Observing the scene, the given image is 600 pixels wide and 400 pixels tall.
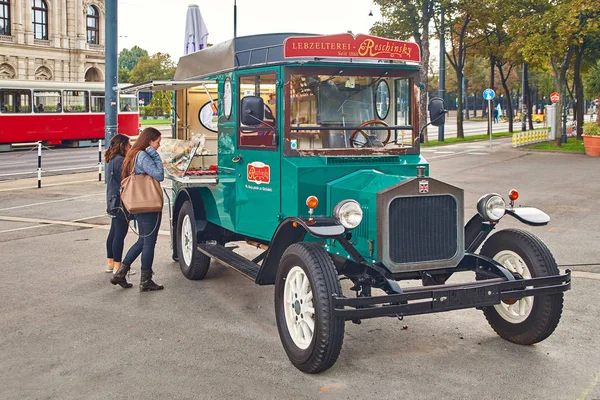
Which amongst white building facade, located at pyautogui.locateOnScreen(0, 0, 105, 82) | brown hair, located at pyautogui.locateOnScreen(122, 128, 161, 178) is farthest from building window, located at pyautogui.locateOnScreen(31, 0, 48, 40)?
brown hair, located at pyautogui.locateOnScreen(122, 128, 161, 178)

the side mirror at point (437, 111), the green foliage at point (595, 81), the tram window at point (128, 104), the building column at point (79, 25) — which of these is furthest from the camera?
the building column at point (79, 25)

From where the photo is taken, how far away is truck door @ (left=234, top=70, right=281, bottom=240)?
6.57 m

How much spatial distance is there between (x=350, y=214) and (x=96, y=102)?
33.7 m

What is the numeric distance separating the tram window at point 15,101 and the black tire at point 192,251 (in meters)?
27.0

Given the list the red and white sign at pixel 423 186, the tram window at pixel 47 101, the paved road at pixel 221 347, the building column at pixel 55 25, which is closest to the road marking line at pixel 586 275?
the paved road at pixel 221 347

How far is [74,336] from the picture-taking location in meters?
6.27

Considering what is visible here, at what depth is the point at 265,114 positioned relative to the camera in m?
6.51

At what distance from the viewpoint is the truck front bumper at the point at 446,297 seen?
5.08 m

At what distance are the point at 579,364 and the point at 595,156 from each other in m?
22.2

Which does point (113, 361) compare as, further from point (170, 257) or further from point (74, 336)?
point (170, 257)

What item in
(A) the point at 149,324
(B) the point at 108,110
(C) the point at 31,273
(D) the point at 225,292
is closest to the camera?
(A) the point at 149,324

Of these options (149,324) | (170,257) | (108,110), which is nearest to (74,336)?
(149,324)

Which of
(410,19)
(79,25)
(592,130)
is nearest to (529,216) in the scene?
(592,130)

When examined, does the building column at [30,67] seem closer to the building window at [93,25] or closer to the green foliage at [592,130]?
the building window at [93,25]
